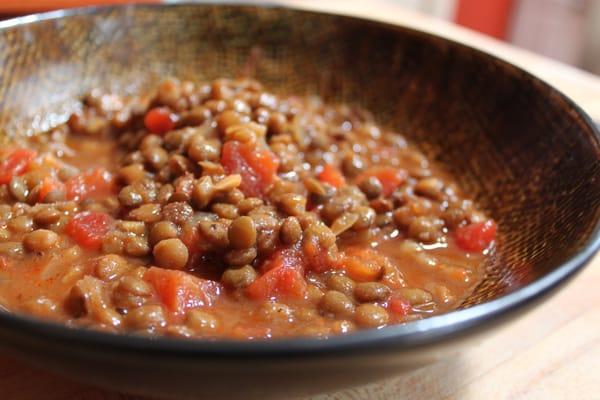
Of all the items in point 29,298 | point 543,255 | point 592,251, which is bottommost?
point 29,298

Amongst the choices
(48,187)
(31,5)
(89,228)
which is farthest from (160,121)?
(31,5)

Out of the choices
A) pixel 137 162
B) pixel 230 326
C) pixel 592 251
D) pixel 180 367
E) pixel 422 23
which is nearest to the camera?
pixel 180 367

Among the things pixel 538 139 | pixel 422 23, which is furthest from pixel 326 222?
pixel 422 23

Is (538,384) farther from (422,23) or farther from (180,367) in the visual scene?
(422,23)

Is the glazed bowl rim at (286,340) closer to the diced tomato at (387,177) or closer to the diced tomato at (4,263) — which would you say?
the diced tomato at (4,263)

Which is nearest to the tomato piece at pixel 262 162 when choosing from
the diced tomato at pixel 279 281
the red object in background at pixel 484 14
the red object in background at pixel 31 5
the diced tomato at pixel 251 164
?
the diced tomato at pixel 251 164

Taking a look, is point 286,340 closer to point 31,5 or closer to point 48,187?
point 48,187
